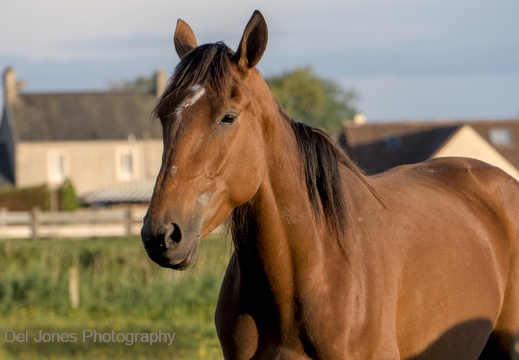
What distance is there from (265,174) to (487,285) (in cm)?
196

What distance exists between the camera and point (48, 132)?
225 feet

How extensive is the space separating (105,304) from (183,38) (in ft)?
40.3

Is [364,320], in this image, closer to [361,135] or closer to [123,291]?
[123,291]

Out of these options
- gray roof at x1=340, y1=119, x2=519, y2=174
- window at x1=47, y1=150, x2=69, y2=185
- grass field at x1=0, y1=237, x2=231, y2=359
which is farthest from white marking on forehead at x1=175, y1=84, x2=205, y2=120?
window at x1=47, y1=150, x2=69, y2=185

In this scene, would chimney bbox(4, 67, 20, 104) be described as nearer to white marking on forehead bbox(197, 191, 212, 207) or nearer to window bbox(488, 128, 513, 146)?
window bbox(488, 128, 513, 146)

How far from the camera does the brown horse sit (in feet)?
13.9

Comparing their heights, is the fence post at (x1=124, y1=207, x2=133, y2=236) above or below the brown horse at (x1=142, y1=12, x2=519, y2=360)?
below

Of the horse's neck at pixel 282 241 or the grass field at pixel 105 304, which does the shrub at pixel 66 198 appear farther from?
the horse's neck at pixel 282 241

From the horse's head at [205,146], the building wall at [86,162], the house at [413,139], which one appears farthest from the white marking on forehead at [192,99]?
the building wall at [86,162]

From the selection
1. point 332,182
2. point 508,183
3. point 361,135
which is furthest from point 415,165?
point 361,135

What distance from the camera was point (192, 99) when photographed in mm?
4281

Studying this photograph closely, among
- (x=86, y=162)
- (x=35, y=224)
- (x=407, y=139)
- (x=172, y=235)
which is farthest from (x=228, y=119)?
(x=86, y=162)

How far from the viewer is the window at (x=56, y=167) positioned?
228ft

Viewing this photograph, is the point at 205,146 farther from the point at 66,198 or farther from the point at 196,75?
the point at 66,198
